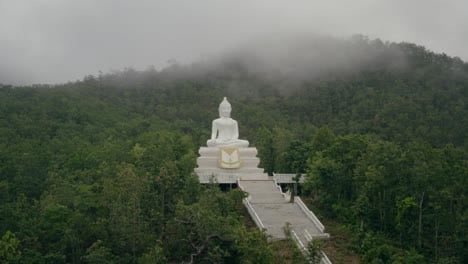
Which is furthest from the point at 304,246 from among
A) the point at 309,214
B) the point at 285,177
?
the point at 285,177

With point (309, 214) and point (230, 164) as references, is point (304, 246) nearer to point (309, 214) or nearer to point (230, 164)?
point (309, 214)

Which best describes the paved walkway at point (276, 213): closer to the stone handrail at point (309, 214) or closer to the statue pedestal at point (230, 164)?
the stone handrail at point (309, 214)

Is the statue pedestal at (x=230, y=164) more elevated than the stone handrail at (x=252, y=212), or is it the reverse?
the statue pedestal at (x=230, y=164)

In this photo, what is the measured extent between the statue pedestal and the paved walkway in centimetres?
138

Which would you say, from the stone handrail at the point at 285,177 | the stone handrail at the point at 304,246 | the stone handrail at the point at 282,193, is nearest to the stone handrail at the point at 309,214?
the stone handrail at the point at 282,193

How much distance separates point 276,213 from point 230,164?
838 cm

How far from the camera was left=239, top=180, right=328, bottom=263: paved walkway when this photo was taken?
33.1 m

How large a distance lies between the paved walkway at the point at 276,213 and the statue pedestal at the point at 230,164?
4.53 ft

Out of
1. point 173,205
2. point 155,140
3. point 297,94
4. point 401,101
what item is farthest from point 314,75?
point 173,205

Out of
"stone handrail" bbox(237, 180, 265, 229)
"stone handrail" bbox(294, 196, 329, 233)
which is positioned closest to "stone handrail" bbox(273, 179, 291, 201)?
"stone handrail" bbox(294, 196, 329, 233)

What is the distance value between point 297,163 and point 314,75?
48.0 m

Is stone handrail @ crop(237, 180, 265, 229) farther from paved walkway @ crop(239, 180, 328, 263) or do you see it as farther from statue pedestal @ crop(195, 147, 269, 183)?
statue pedestal @ crop(195, 147, 269, 183)

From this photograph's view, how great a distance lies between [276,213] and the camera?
3625 centimetres

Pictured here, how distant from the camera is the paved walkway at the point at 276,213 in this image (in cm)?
3309
